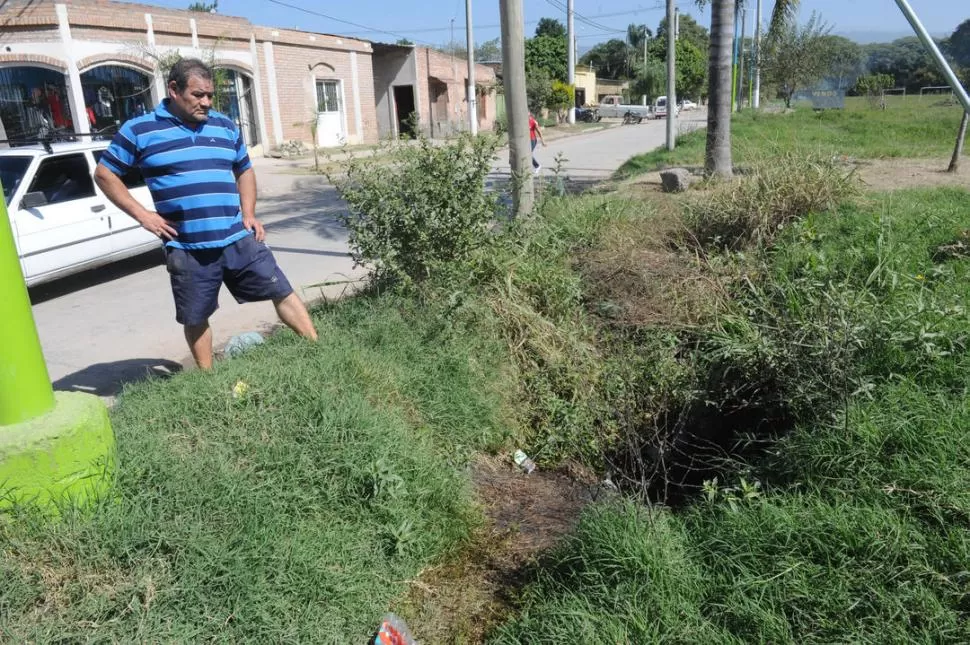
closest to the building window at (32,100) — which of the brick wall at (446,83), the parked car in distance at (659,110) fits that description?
the brick wall at (446,83)

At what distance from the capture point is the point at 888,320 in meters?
3.58

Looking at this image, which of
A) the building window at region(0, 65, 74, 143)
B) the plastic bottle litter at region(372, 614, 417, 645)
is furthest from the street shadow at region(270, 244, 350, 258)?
the building window at region(0, 65, 74, 143)

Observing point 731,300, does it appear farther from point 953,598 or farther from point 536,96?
point 536,96

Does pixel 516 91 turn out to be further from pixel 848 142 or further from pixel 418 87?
pixel 418 87

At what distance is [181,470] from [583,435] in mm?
2527

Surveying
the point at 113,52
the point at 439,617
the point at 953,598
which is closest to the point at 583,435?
the point at 439,617

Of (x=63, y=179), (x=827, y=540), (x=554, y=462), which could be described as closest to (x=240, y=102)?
(x=63, y=179)

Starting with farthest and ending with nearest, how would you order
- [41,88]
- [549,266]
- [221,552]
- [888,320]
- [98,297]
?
[41,88], [98,297], [549,266], [888,320], [221,552]

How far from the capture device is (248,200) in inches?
173

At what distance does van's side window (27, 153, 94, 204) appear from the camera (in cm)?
765

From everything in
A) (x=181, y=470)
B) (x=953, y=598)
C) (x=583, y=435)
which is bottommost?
(x=583, y=435)

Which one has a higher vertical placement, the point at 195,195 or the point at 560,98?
the point at 560,98

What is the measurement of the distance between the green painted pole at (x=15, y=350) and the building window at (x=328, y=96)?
2690 cm

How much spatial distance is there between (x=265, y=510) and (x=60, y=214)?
6.29m
